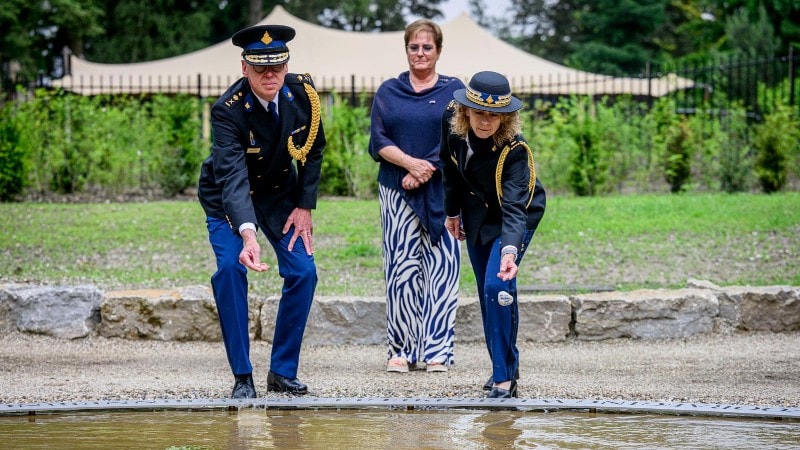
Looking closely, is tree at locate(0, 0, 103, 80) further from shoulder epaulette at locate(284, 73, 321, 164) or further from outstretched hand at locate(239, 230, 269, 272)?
outstretched hand at locate(239, 230, 269, 272)

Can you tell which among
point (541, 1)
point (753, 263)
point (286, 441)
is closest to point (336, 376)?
point (286, 441)

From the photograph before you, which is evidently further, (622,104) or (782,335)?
(622,104)

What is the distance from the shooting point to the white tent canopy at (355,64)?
2292 centimetres

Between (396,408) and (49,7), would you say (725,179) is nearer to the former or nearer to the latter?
(396,408)

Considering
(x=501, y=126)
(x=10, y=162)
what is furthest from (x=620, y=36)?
(x=501, y=126)

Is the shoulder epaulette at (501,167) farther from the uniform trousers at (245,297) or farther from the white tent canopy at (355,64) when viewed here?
the white tent canopy at (355,64)

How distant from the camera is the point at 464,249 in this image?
11.5m

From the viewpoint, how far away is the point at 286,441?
486cm

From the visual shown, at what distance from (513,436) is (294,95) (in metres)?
Answer: 2.23

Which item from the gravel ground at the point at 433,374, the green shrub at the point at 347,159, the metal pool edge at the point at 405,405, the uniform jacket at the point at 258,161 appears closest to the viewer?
the metal pool edge at the point at 405,405

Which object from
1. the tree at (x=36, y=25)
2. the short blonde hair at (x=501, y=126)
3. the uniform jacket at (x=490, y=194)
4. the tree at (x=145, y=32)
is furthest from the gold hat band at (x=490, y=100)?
the tree at (x=145, y=32)

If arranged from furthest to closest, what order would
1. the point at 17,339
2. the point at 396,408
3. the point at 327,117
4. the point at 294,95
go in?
the point at 327,117
the point at 17,339
the point at 294,95
the point at 396,408

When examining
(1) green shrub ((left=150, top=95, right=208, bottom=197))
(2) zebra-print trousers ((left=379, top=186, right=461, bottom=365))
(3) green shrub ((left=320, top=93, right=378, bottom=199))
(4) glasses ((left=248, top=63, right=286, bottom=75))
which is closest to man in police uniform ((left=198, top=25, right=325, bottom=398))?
(4) glasses ((left=248, top=63, right=286, bottom=75))

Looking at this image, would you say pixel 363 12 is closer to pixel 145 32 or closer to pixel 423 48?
pixel 145 32
